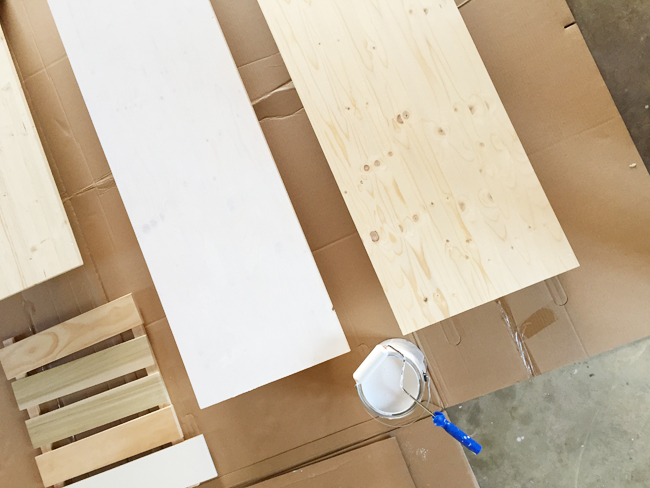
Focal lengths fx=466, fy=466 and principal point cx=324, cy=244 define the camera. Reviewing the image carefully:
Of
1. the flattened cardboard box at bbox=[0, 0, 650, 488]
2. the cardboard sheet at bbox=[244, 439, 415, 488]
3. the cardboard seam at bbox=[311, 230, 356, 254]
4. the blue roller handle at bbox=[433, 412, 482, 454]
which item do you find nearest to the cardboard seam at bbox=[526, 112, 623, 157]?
the flattened cardboard box at bbox=[0, 0, 650, 488]

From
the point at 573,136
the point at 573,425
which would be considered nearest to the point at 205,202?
the point at 573,136

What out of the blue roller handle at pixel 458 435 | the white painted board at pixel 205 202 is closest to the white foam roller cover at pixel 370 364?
the white painted board at pixel 205 202

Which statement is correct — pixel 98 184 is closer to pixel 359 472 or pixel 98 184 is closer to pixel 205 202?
pixel 205 202

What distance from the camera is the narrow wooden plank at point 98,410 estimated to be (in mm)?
2029

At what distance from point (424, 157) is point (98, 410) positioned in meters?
1.74

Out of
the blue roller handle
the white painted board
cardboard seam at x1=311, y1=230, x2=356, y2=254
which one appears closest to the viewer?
the blue roller handle

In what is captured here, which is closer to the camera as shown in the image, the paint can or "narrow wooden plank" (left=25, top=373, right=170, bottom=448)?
the paint can

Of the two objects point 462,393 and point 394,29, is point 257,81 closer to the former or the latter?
point 394,29

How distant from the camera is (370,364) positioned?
1.75 meters

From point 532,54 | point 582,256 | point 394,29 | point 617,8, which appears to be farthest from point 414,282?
point 617,8

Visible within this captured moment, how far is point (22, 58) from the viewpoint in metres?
2.20

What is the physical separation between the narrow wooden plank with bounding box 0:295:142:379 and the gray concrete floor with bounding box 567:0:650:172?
2.38 m

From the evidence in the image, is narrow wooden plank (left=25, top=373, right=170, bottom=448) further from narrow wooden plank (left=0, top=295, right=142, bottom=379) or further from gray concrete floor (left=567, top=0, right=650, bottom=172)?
gray concrete floor (left=567, top=0, right=650, bottom=172)

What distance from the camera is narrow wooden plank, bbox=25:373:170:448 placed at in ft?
6.66
